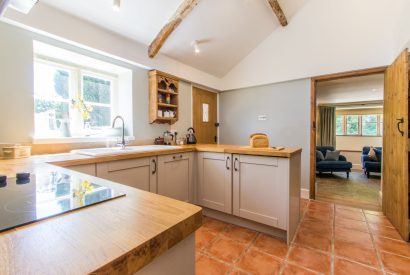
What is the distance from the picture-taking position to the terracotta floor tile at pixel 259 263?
1634 millimetres

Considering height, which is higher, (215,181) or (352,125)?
(352,125)

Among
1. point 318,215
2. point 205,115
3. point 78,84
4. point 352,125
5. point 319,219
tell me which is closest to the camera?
point 78,84

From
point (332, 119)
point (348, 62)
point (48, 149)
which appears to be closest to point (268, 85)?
point (348, 62)

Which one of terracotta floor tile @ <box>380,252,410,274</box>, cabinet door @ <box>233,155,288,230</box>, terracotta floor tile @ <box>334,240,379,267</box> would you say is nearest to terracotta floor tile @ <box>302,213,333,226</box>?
terracotta floor tile @ <box>334,240,379,267</box>

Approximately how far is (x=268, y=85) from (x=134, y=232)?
145 inches

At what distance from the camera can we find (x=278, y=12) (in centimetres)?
305

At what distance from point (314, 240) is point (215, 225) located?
105 cm

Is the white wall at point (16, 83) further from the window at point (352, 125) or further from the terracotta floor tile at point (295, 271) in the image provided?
the window at point (352, 125)

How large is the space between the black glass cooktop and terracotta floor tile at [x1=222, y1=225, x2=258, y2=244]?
1722 millimetres

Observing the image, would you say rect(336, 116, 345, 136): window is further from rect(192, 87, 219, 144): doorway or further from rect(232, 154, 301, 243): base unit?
rect(232, 154, 301, 243): base unit

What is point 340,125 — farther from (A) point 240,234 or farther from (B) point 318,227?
(A) point 240,234

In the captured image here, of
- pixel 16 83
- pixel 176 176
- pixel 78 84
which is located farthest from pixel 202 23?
pixel 16 83

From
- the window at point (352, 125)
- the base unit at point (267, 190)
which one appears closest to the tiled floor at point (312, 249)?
the base unit at point (267, 190)

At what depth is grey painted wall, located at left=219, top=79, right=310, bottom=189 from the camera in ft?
10.9
